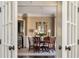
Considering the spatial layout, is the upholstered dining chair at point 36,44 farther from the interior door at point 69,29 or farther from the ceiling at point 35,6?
the interior door at point 69,29

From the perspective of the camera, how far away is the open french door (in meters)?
3.16

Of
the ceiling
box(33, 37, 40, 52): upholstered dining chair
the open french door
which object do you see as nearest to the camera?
the open french door

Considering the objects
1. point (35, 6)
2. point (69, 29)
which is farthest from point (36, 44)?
point (69, 29)

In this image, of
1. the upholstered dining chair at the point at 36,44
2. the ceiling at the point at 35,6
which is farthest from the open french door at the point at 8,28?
the upholstered dining chair at the point at 36,44

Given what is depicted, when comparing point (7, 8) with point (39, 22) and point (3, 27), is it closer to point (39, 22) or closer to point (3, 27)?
point (3, 27)

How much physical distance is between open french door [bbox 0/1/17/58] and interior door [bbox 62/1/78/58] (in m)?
0.91

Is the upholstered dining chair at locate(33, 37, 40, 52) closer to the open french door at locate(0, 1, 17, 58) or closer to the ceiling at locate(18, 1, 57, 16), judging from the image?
the ceiling at locate(18, 1, 57, 16)

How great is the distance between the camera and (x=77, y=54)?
12.1 ft

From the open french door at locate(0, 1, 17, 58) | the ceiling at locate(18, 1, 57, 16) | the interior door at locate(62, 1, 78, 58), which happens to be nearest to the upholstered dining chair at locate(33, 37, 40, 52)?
the ceiling at locate(18, 1, 57, 16)

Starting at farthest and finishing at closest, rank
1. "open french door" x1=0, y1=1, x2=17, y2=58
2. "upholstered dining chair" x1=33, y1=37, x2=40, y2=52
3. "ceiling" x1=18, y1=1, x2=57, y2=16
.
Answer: "upholstered dining chair" x1=33, y1=37, x2=40, y2=52 < "ceiling" x1=18, y1=1, x2=57, y2=16 < "open french door" x1=0, y1=1, x2=17, y2=58

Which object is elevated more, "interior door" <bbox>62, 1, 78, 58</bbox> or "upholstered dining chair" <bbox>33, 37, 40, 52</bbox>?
"interior door" <bbox>62, 1, 78, 58</bbox>

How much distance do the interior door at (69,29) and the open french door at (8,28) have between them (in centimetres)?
91

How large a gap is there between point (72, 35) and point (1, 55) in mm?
1470

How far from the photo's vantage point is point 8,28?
320 centimetres
